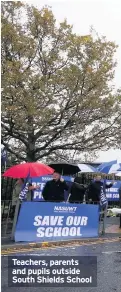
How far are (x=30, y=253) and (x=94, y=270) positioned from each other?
5.94ft

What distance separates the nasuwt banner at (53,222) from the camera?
32.3ft

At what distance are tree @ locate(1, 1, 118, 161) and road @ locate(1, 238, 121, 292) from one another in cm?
1186

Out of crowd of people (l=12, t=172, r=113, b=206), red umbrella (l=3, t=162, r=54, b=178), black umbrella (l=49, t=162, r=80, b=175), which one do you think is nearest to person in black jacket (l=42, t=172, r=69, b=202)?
crowd of people (l=12, t=172, r=113, b=206)

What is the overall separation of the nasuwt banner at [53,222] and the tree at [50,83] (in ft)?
36.0

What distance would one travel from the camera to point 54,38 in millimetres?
23703

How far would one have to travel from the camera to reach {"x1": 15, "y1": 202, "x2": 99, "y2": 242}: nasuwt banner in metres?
9.84

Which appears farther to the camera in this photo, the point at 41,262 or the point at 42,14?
the point at 42,14

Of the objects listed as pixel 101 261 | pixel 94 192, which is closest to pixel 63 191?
pixel 94 192

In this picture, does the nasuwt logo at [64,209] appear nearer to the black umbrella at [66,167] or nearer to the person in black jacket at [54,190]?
the person in black jacket at [54,190]

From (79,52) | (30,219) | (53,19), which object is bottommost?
(30,219)

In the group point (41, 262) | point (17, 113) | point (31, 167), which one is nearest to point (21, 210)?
point (31, 167)

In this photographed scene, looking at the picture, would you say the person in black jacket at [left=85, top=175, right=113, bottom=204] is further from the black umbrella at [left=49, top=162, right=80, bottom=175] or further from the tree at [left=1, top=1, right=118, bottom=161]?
the tree at [left=1, top=1, right=118, bottom=161]

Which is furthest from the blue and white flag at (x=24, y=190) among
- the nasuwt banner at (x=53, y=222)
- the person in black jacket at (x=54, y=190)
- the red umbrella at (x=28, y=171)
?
the person in black jacket at (x=54, y=190)

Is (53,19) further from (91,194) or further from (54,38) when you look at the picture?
(91,194)
